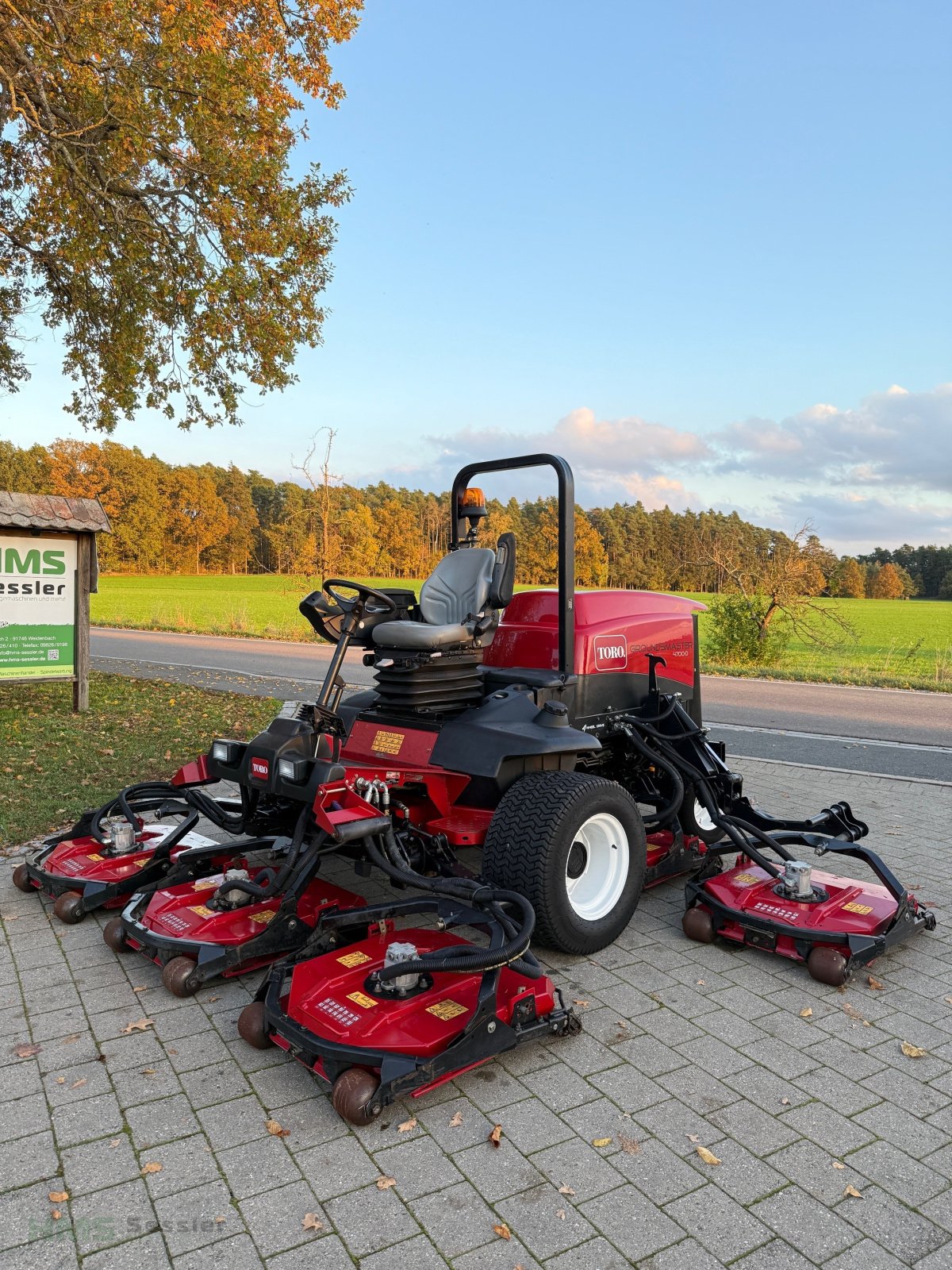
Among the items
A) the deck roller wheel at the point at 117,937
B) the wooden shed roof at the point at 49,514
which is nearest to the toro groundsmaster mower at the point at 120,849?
the deck roller wheel at the point at 117,937

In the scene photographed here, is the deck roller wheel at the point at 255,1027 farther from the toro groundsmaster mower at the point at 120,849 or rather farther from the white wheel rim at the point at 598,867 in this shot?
the white wheel rim at the point at 598,867

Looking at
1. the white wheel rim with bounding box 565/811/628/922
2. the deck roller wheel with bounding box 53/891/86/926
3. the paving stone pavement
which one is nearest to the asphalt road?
the deck roller wheel with bounding box 53/891/86/926

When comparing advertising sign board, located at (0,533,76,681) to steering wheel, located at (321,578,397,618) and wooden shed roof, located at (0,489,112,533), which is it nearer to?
wooden shed roof, located at (0,489,112,533)

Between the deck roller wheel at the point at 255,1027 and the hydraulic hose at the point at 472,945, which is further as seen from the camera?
the deck roller wheel at the point at 255,1027

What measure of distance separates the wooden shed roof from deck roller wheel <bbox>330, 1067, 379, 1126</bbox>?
768 centimetres

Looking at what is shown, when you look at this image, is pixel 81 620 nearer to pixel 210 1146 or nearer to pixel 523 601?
pixel 523 601

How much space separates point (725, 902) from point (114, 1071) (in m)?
2.50

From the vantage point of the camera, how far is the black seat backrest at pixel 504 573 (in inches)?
171

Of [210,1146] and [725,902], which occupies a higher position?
[725,902]

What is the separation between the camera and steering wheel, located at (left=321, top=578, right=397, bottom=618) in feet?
13.1

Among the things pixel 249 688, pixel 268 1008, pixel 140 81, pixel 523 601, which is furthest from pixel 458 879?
pixel 249 688

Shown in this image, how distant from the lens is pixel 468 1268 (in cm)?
205

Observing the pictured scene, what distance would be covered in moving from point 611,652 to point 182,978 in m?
2.52

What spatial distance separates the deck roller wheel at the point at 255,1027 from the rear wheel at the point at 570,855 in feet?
3.38
